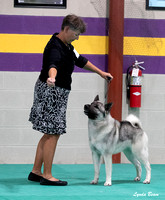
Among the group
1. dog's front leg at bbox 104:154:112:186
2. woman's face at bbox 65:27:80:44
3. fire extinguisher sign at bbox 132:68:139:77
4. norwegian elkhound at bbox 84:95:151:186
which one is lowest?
dog's front leg at bbox 104:154:112:186

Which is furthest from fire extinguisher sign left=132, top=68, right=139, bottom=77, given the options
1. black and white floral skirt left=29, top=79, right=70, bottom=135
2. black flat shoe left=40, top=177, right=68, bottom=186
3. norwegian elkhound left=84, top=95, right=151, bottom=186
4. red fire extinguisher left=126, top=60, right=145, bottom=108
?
black flat shoe left=40, top=177, right=68, bottom=186

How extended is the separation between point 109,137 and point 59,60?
93 cm

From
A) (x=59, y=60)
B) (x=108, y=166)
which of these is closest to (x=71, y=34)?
(x=59, y=60)

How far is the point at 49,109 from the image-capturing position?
4.12 m

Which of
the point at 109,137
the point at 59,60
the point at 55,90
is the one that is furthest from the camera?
the point at 109,137

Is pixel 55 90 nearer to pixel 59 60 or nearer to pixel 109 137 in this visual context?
pixel 59 60

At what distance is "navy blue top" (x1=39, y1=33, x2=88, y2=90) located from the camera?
399 cm

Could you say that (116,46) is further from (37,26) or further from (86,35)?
(37,26)

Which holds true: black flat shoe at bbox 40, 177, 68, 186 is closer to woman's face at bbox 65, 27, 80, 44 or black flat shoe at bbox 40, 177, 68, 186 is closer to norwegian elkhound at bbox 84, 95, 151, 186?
norwegian elkhound at bbox 84, 95, 151, 186

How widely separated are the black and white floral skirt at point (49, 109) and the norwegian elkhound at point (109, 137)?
271 mm

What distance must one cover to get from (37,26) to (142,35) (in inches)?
57.8

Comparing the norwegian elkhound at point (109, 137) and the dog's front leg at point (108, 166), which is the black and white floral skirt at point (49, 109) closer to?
the norwegian elkhound at point (109, 137)

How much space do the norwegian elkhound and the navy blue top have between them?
1.19ft

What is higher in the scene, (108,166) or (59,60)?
(59,60)
